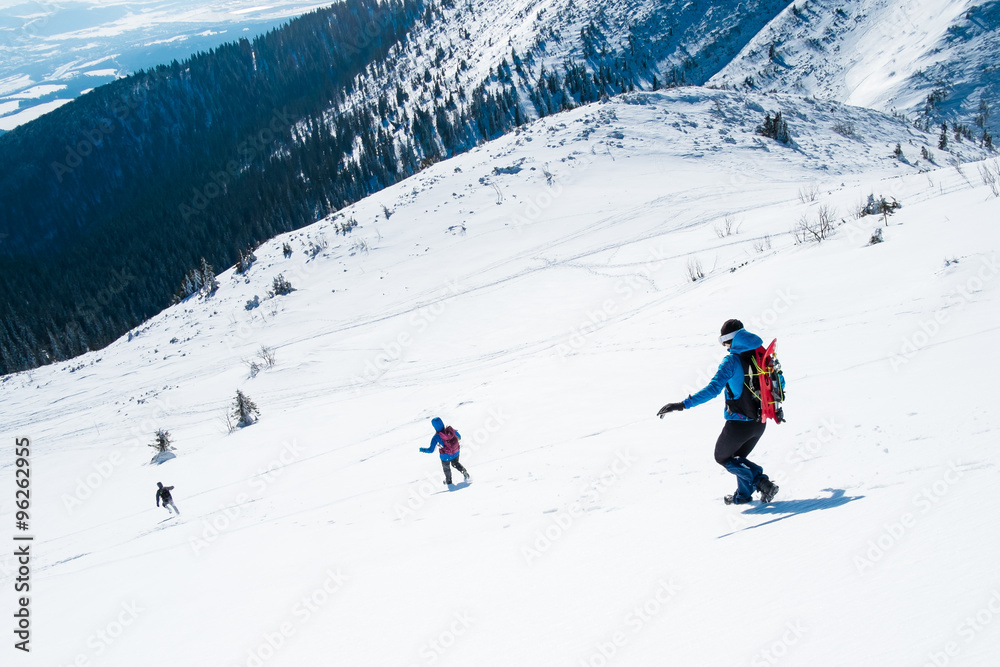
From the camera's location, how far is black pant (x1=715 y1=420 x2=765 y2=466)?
479 cm

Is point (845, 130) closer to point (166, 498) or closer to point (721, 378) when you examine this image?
point (721, 378)

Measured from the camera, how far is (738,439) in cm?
485

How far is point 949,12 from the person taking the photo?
243ft

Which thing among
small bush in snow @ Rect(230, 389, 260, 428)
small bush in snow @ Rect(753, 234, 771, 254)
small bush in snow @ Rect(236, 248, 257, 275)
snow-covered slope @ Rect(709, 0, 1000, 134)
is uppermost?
snow-covered slope @ Rect(709, 0, 1000, 134)

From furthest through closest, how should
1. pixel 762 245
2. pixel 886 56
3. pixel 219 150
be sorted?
pixel 219 150 → pixel 886 56 → pixel 762 245

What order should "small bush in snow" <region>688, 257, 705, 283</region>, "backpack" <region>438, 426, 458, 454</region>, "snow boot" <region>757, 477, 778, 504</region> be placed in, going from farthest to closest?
"small bush in snow" <region>688, 257, 705, 283</region>, "backpack" <region>438, 426, 458, 454</region>, "snow boot" <region>757, 477, 778, 504</region>

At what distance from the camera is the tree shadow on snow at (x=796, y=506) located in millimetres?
4402

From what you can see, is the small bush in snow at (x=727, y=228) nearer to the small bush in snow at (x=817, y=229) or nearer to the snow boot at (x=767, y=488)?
the small bush in snow at (x=817, y=229)

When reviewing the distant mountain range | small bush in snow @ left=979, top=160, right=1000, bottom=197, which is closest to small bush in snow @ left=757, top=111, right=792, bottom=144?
the distant mountain range

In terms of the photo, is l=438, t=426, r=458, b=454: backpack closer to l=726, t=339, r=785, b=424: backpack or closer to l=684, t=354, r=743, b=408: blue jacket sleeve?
l=684, t=354, r=743, b=408: blue jacket sleeve

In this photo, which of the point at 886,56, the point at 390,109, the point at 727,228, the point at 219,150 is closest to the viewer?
the point at 727,228

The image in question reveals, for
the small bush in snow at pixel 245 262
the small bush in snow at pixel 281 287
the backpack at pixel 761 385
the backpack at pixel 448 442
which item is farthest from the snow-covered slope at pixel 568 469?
the small bush in snow at pixel 245 262

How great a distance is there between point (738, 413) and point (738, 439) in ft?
0.83

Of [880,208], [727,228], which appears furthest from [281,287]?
[880,208]
